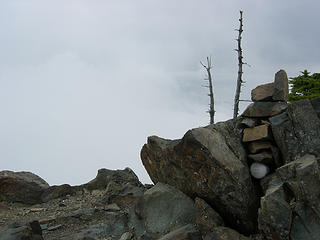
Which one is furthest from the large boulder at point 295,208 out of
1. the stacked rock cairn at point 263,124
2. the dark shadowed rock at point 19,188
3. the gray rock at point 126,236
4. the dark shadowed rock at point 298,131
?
the dark shadowed rock at point 19,188

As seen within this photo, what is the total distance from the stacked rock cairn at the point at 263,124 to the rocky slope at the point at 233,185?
0.04 meters

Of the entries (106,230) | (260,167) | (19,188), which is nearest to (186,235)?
(260,167)

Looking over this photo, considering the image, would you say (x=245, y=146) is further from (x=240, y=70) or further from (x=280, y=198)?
(x=240, y=70)

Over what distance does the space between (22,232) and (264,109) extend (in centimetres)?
1201

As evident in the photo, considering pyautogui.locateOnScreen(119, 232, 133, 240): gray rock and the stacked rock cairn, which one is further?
pyautogui.locateOnScreen(119, 232, 133, 240): gray rock

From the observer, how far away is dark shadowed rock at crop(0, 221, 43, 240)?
1369 cm

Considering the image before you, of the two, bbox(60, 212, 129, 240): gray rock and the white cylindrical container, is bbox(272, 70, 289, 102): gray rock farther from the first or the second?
bbox(60, 212, 129, 240): gray rock

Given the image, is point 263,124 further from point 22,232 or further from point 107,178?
point 107,178

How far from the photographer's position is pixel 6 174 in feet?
75.6

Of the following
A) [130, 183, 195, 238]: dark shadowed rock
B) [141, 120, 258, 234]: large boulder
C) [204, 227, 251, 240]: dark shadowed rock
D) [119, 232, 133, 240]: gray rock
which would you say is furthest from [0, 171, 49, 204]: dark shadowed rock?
[204, 227, 251, 240]: dark shadowed rock

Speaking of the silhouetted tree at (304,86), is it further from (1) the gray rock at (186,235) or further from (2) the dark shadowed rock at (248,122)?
(1) the gray rock at (186,235)

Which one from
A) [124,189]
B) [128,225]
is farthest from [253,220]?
[124,189]

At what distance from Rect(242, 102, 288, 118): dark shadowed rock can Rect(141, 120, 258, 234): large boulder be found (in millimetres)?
901

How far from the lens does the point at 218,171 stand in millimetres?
12461
